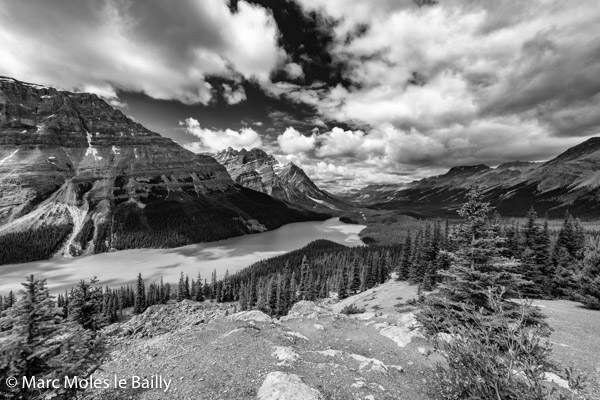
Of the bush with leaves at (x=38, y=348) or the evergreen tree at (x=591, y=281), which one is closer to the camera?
the bush with leaves at (x=38, y=348)

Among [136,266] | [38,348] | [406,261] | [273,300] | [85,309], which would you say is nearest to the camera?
[38,348]

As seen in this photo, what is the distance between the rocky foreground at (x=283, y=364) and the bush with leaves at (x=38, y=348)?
1.34m

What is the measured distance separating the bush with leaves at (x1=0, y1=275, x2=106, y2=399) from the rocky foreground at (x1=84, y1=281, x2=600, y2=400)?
134cm

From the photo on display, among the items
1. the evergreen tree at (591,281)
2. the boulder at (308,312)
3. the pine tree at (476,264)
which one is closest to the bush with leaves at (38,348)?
the pine tree at (476,264)

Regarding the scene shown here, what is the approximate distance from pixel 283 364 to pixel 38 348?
9720 millimetres

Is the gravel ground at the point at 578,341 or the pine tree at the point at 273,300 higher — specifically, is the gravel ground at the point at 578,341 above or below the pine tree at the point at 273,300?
above

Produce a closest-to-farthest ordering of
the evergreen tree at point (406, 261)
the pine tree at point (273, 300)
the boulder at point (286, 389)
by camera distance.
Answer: the boulder at point (286, 389) → the pine tree at point (273, 300) → the evergreen tree at point (406, 261)

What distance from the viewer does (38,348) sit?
860 centimetres

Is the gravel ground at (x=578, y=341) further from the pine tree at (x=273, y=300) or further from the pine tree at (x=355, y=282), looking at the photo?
the pine tree at (x=273, y=300)

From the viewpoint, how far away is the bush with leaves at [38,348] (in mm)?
7973

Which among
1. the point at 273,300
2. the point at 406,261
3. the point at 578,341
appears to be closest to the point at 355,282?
the point at 406,261

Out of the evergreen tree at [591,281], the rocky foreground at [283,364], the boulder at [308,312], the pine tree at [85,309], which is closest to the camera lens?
the rocky foreground at [283,364]

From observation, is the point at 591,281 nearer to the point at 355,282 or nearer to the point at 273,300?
the point at 355,282

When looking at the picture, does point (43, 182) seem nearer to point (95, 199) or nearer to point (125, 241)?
point (95, 199)
